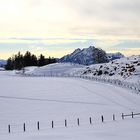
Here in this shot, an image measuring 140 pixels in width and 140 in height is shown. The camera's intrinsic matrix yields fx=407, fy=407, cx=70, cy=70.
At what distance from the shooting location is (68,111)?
5581cm

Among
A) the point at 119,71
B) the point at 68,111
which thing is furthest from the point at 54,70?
the point at 68,111

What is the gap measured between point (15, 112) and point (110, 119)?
1422 cm

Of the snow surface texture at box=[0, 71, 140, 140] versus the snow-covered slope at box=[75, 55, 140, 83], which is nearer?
the snow surface texture at box=[0, 71, 140, 140]

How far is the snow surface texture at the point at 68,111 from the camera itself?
34966mm

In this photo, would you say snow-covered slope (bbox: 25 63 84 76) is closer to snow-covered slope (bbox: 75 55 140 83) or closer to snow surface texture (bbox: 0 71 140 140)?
snow-covered slope (bbox: 75 55 140 83)

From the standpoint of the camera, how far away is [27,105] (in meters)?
62.1

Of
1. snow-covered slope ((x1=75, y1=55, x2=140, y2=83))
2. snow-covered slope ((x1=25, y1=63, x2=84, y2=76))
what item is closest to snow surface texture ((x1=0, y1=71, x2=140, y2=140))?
snow-covered slope ((x1=75, y1=55, x2=140, y2=83))

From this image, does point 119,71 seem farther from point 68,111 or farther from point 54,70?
point 68,111

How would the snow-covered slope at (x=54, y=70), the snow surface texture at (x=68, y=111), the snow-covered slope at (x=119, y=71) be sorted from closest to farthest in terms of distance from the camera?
1. the snow surface texture at (x=68, y=111)
2. the snow-covered slope at (x=119, y=71)
3. the snow-covered slope at (x=54, y=70)

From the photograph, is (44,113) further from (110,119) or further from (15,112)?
(110,119)

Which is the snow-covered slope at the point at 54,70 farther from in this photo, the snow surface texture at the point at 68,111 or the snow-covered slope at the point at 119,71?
the snow surface texture at the point at 68,111

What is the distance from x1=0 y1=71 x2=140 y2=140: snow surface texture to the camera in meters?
35.0

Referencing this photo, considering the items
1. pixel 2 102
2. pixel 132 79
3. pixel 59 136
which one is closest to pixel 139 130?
pixel 59 136

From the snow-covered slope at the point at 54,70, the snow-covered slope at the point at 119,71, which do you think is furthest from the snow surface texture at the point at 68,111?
the snow-covered slope at the point at 54,70
